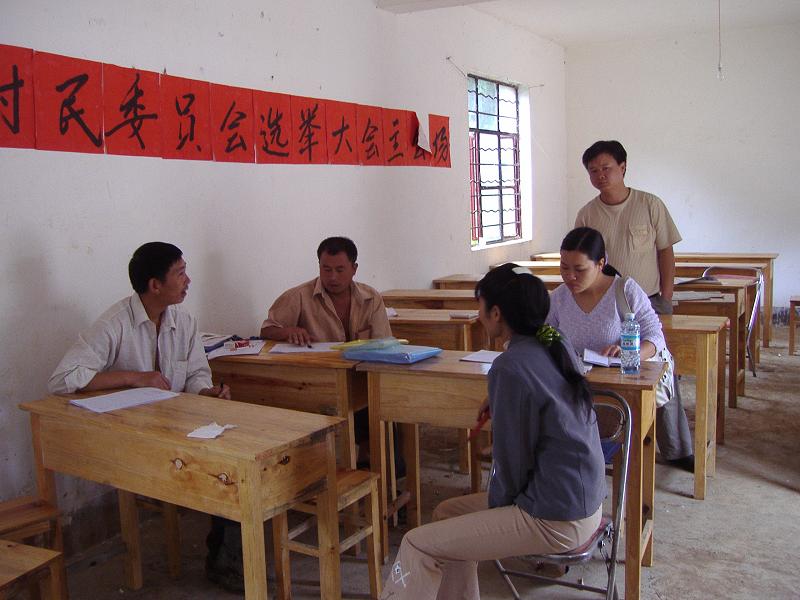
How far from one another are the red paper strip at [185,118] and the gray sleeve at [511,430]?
2.07 m

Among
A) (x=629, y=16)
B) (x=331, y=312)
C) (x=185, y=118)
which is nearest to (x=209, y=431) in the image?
(x=331, y=312)

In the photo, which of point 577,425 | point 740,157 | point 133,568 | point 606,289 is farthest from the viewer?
point 740,157

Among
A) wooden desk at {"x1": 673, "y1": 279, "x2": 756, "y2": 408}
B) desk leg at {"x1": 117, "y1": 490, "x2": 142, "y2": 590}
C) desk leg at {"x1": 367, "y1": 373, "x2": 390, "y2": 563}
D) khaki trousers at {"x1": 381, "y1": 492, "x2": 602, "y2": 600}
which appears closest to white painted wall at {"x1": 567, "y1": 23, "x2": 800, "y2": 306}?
wooden desk at {"x1": 673, "y1": 279, "x2": 756, "y2": 408}

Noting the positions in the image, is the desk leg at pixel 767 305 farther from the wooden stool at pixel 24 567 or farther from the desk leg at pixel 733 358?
the wooden stool at pixel 24 567

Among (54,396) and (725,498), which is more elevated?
(54,396)

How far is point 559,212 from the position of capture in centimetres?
853

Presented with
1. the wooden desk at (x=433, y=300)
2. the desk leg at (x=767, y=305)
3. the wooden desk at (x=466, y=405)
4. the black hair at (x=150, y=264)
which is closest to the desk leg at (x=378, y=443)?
the wooden desk at (x=466, y=405)

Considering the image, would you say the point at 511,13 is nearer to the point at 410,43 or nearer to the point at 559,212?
the point at 410,43

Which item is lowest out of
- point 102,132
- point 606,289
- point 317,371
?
point 317,371

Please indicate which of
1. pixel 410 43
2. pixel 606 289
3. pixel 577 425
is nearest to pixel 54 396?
pixel 577 425

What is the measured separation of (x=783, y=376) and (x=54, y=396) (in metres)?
5.15

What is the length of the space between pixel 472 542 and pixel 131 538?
4.64 feet

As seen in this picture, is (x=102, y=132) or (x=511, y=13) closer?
(x=102, y=132)

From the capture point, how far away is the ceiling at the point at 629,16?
6.57 meters
